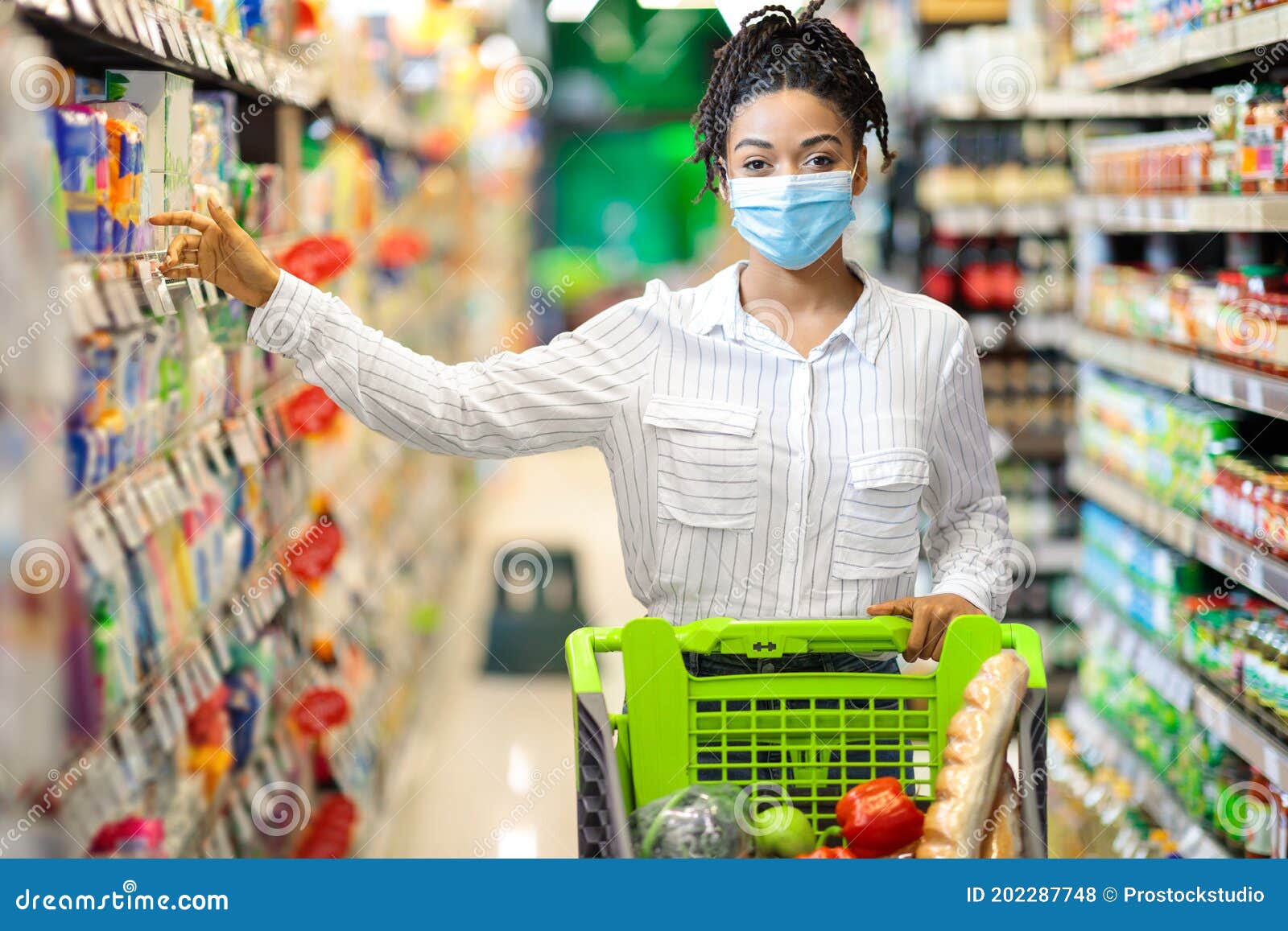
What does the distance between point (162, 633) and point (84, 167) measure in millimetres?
916

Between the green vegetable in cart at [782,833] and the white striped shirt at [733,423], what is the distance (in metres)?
0.39

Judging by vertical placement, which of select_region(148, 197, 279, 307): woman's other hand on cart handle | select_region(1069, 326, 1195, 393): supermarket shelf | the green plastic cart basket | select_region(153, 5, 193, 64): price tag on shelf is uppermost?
select_region(153, 5, 193, 64): price tag on shelf

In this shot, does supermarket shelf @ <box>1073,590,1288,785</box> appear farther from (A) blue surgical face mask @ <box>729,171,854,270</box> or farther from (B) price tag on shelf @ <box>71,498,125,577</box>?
(B) price tag on shelf @ <box>71,498,125,577</box>

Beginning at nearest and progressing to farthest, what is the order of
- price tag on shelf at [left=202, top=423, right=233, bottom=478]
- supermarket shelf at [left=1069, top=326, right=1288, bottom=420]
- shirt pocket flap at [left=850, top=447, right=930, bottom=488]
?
shirt pocket flap at [left=850, top=447, right=930, bottom=488]
price tag on shelf at [left=202, top=423, right=233, bottom=478]
supermarket shelf at [left=1069, top=326, right=1288, bottom=420]

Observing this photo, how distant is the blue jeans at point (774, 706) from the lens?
1.78m

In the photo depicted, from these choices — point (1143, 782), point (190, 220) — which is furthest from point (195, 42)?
point (1143, 782)

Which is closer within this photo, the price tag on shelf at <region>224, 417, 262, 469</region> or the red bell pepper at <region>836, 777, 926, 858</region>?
the red bell pepper at <region>836, 777, 926, 858</region>

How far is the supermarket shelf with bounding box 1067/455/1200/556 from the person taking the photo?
144 inches

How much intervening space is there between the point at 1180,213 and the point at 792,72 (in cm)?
207

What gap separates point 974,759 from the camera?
63.3 inches

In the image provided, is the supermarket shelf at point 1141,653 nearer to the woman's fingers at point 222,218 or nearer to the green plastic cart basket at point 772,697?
the green plastic cart basket at point 772,697

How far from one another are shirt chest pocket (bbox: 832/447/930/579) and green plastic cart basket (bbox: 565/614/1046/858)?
19 cm

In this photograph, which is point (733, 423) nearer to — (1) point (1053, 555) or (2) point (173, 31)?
(2) point (173, 31)

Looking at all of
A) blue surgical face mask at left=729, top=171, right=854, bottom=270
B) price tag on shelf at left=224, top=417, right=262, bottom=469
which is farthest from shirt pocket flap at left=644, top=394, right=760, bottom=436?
price tag on shelf at left=224, top=417, right=262, bottom=469
